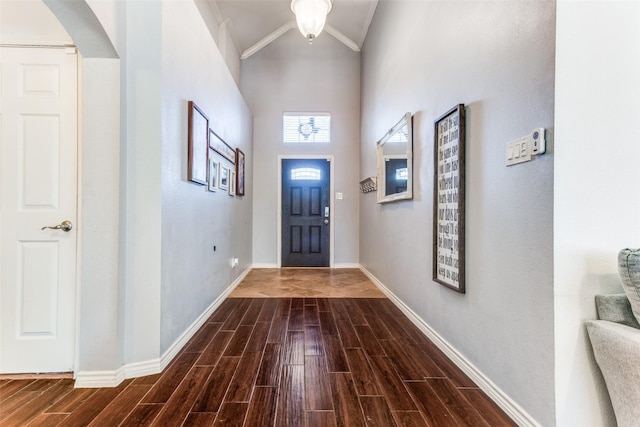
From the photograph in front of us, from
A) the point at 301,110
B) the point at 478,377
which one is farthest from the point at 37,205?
the point at 301,110

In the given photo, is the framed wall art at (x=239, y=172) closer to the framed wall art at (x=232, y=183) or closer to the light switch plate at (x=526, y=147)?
the framed wall art at (x=232, y=183)

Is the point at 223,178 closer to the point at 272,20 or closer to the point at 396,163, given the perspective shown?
the point at 396,163

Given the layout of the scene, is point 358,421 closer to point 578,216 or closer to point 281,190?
point 578,216

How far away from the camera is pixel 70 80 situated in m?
1.68

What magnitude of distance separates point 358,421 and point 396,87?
9.76ft

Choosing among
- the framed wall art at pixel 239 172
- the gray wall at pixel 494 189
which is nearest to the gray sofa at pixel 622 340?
the gray wall at pixel 494 189

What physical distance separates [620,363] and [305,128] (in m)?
4.75

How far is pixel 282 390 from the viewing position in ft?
5.11

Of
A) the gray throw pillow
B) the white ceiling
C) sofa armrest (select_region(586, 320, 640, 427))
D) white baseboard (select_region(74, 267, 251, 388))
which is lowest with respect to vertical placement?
white baseboard (select_region(74, 267, 251, 388))

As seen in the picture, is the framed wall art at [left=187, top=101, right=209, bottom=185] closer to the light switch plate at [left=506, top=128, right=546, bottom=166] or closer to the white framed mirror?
the white framed mirror

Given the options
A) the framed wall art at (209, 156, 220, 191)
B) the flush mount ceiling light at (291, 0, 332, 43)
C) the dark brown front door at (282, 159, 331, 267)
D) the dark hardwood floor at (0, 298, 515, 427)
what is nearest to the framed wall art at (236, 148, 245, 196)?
the framed wall art at (209, 156, 220, 191)

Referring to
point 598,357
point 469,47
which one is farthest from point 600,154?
point 469,47

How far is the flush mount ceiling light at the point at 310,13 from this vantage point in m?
3.02

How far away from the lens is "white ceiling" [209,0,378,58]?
3988 mm
